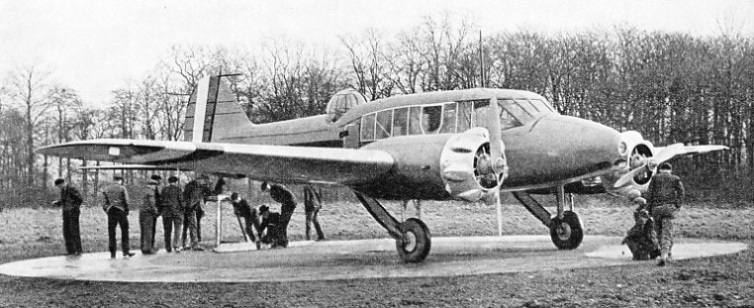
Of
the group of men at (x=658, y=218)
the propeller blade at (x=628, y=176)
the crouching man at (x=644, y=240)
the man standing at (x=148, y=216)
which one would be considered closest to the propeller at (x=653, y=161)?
the propeller blade at (x=628, y=176)

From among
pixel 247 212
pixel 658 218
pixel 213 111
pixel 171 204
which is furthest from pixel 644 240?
pixel 213 111

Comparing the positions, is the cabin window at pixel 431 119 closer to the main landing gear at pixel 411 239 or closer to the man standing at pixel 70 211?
the main landing gear at pixel 411 239

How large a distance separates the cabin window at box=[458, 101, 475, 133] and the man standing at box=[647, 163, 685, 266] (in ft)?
10.1

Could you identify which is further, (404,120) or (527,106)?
(404,120)

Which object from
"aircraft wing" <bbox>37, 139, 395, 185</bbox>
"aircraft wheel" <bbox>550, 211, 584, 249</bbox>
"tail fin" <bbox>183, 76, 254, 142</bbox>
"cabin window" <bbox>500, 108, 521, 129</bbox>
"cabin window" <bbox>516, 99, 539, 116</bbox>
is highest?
"tail fin" <bbox>183, 76, 254, 142</bbox>

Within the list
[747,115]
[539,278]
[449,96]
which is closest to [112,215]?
[449,96]

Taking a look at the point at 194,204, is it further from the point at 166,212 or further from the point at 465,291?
the point at 465,291

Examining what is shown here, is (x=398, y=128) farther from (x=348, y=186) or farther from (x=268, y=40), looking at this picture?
(x=268, y=40)

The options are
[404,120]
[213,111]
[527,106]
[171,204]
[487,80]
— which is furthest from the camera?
[487,80]

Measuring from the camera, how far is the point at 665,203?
1067cm

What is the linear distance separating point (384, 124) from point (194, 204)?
4604 mm

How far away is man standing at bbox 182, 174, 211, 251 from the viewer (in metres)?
14.7

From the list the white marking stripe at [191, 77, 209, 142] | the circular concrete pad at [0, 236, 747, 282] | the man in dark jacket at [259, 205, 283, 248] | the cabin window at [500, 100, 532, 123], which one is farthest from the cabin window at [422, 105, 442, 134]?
the white marking stripe at [191, 77, 209, 142]

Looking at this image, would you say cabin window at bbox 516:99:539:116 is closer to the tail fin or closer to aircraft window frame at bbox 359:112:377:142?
aircraft window frame at bbox 359:112:377:142
